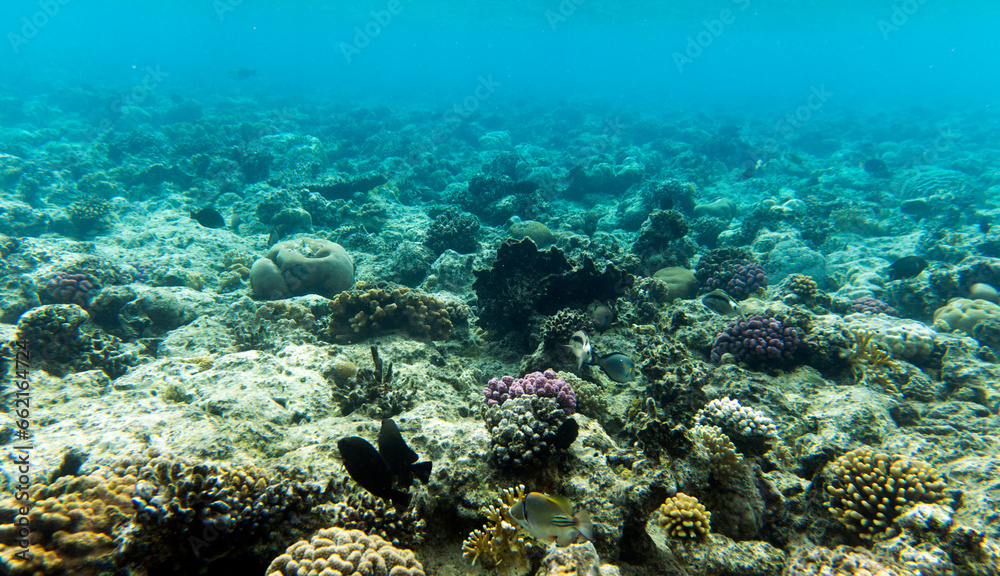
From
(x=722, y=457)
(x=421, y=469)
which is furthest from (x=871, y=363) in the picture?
(x=421, y=469)

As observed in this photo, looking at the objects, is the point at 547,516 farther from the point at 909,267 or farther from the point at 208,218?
the point at 208,218

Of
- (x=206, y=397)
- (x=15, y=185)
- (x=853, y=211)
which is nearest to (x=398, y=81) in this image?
(x=15, y=185)

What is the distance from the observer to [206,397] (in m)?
4.15

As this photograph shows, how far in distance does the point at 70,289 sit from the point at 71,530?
7.02m

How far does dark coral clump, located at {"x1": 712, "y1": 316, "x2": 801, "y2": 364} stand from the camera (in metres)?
5.34

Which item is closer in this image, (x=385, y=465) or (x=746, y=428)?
(x=385, y=465)

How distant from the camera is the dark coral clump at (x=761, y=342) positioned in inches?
210

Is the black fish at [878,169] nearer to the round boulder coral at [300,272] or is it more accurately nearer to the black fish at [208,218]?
the round boulder coral at [300,272]

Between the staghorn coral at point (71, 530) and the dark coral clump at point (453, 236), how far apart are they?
7938 mm

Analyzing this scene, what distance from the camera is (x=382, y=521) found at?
277cm

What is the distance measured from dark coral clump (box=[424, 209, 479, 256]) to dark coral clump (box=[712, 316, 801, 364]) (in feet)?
21.3

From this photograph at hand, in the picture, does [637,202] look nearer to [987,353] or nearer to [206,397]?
[987,353]

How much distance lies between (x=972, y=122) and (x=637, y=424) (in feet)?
161
